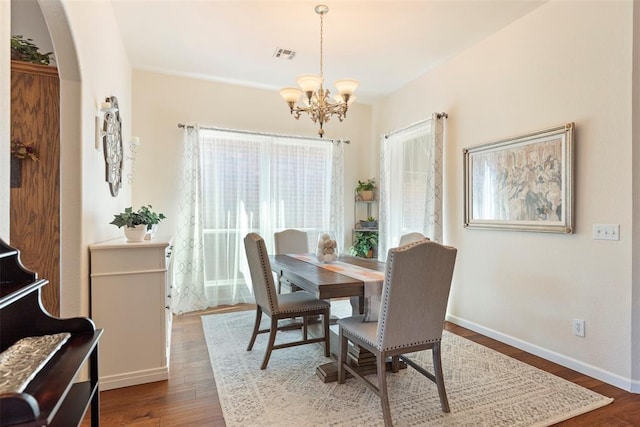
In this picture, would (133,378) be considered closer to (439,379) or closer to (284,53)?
(439,379)

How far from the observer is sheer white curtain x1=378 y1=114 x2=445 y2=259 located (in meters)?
3.86

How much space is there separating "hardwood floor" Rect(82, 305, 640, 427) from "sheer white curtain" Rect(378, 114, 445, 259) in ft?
5.57

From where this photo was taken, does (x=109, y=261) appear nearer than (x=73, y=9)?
No

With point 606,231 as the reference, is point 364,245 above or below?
below

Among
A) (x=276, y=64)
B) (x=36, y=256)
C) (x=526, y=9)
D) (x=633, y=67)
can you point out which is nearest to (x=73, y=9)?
(x=36, y=256)

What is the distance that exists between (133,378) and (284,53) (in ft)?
10.7

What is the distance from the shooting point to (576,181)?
103 inches

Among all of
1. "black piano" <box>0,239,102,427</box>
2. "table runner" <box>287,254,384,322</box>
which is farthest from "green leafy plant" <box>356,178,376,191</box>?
"black piano" <box>0,239,102,427</box>

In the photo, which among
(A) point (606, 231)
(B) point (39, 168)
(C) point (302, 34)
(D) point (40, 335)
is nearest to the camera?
(D) point (40, 335)

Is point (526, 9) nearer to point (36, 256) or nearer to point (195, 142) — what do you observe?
point (195, 142)

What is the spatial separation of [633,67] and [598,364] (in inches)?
82.0

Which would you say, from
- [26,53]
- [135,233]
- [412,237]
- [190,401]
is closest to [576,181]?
[412,237]

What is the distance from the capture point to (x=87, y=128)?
7.18 feet

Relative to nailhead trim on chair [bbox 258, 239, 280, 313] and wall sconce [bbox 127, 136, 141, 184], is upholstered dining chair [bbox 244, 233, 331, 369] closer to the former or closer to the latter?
nailhead trim on chair [bbox 258, 239, 280, 313]
